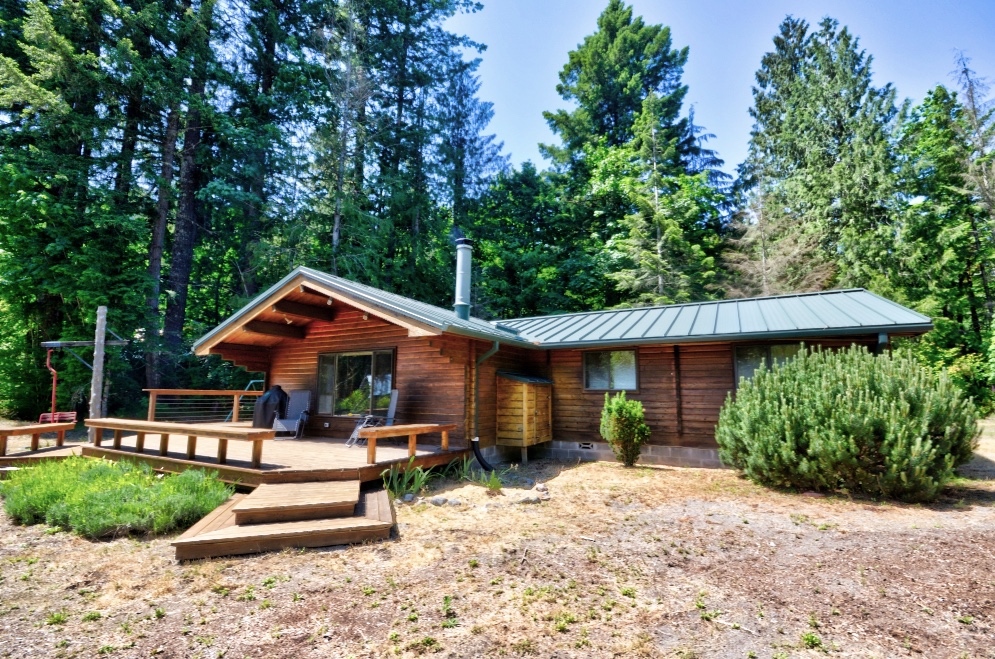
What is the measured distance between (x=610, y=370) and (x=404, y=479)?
509 cm

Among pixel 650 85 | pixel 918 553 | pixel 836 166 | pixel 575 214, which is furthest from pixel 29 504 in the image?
pixel 650 85

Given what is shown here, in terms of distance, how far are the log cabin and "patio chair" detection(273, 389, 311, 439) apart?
203 mm

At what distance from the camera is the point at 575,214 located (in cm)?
2162

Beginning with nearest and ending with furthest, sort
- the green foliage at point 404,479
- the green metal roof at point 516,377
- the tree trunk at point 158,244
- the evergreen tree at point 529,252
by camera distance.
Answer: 1. the green foliage at point 404,479
2. the green metal roof at point 516,377
3. the tree trunk at point 158,244
4. the evergreen tree at point 529,252

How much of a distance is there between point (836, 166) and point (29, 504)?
81.1ft

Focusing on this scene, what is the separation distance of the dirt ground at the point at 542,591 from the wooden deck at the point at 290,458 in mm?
1250

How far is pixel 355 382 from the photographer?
948 centimetres

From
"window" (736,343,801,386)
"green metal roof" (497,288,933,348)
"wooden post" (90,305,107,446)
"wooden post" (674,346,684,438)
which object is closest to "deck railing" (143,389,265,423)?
"wooden post" (90,305,107,446)

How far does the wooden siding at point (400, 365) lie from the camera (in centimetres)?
819

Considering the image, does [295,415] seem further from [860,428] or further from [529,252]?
[529,252]

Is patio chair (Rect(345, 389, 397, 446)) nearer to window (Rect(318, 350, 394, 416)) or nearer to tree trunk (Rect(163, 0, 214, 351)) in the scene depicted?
window (Rect(318, 350, 394, 416))

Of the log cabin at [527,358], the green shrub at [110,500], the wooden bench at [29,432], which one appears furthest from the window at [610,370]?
the wooden bench at [29,432]

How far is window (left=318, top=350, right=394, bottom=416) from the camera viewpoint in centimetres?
910

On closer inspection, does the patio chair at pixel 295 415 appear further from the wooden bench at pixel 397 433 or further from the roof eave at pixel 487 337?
the roof eave at pixel 487 337
